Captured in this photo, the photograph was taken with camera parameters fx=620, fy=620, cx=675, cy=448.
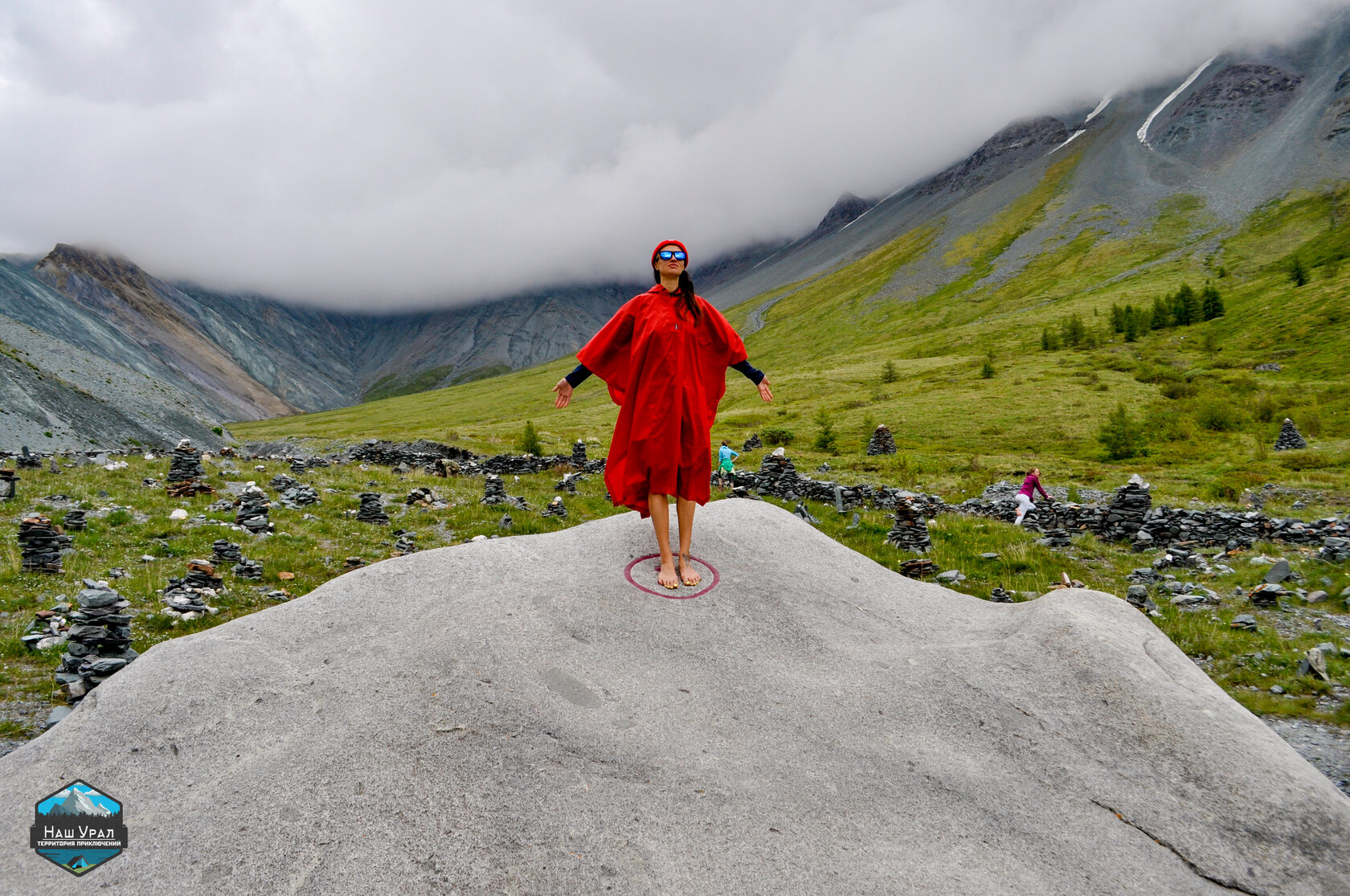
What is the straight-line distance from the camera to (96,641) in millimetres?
6477

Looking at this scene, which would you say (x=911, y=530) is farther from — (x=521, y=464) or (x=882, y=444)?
(x=882, y=444)

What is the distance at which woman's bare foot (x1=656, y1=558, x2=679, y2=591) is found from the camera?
7.05 m

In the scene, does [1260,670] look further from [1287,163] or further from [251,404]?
Answer: [251,404]

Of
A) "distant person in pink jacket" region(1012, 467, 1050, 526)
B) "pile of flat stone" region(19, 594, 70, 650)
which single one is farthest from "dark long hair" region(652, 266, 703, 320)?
"distant person in pink jacket" region(1012, 467, 1050, 526)

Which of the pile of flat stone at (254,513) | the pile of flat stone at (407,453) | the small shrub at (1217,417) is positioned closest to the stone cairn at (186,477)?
the pile of flat stone at (254,513)

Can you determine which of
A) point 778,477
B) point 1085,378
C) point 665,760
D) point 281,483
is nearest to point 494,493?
point 281,483

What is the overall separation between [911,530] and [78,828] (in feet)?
46.6

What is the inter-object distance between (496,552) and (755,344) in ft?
495

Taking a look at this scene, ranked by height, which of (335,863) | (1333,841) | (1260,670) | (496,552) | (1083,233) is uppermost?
(1083,233)

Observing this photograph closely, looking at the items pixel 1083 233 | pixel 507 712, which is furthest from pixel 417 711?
pixel 1083 233

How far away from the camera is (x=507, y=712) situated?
4973mm

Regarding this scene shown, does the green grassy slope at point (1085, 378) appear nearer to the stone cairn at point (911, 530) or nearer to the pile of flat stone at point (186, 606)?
the stone cairn at point (911, 530)

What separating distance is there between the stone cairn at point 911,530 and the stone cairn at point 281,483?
740 inches

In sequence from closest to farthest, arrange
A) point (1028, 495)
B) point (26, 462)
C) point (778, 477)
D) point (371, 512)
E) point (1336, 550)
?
point (1336, 550), point (371, 512), point (1028, 495), point (26, 462), point (778, 477)
